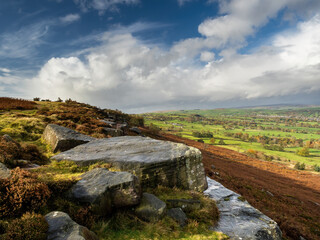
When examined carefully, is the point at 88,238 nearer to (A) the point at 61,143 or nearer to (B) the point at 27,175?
(B) the point at 27,175

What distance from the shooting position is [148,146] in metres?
12.3

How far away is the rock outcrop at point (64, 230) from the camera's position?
15.7 feet

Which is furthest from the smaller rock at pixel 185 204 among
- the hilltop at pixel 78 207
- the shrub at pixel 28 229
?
the shrub at pixel 28 229

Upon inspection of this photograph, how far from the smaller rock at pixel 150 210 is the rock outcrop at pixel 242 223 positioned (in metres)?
2.80

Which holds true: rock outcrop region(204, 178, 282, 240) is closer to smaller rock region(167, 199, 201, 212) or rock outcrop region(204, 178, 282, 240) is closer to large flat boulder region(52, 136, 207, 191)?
smaller rock region(167, 199, 201, 212)

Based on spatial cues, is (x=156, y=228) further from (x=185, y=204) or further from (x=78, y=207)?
(x=78, y=207)

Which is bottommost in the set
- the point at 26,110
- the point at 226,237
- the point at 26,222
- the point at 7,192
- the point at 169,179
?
the point at 226,237

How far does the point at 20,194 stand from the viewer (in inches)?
222

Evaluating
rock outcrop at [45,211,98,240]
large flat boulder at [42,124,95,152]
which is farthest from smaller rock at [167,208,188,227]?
large flat boulder at [42,124,95,152]

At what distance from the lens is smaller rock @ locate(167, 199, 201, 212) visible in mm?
8555

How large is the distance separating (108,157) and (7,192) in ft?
17.8

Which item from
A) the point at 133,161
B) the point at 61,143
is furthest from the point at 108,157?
the point at 61,143

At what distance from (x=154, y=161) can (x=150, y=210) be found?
10.1 feet

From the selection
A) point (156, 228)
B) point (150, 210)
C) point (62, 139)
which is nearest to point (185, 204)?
point (150, 210)
